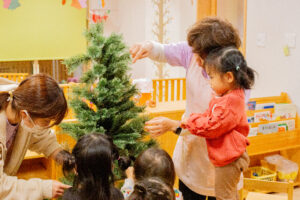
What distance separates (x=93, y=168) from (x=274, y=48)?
8.18ft

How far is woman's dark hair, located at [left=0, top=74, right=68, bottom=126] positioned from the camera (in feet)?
4.02

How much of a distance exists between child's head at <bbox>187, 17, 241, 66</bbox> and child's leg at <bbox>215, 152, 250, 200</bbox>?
1.45ft

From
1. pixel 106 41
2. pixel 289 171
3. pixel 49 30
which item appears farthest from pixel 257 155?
pixel 49 30

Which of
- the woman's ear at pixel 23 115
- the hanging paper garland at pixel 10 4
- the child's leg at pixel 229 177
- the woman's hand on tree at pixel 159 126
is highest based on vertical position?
the hanging paper garland at pixel 10 4

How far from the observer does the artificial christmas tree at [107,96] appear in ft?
4.83

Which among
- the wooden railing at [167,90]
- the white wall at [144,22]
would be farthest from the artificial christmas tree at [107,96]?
the white wall at [144,22]

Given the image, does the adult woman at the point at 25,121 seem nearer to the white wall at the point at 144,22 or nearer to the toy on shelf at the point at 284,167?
the toy on shelf at the point at 284,167

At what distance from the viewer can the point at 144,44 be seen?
1546 millimetres

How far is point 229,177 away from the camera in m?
1.51

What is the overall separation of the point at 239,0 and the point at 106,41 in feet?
7.27

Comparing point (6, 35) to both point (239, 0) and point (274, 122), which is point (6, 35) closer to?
point (239, 0)

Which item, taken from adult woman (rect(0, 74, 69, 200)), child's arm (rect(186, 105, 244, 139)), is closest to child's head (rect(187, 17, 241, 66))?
child's arm (rect(186, 105, 244, 139))

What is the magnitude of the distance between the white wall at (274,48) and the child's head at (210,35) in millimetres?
1985

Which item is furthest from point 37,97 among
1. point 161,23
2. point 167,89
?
point 161,23
